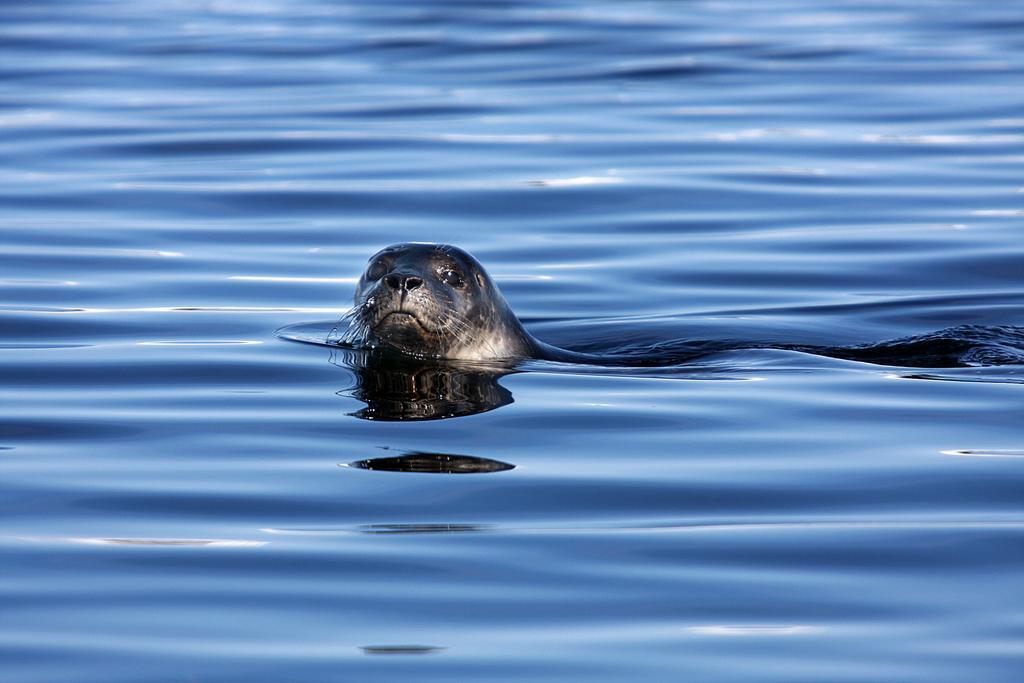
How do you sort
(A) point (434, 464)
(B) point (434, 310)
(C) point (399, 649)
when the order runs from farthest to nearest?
(B) point (434, 310) → (A) point (434, 464) → (C) point (399, 649)

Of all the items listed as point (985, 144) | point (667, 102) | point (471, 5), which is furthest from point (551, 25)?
point (985, 144)

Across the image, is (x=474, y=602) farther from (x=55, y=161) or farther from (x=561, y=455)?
(x=55, y=161)

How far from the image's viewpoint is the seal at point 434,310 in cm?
779

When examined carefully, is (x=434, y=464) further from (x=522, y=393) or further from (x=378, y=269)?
(x=378, y=269)

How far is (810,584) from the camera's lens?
456cm

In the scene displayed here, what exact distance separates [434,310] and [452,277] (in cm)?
38

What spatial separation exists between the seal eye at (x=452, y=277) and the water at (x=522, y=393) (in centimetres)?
65

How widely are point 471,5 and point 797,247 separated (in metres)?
17.3

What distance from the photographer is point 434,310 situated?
7.93 metres

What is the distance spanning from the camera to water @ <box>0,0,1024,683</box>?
4.27 meters

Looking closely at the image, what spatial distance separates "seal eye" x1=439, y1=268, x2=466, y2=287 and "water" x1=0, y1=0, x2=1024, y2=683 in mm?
646

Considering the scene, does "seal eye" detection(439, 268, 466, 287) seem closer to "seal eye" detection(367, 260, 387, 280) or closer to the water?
"seal eye" detection(367, 260, 387, 280)

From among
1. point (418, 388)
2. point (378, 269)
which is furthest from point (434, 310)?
point (418, 388)

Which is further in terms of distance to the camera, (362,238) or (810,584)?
(362,238)
